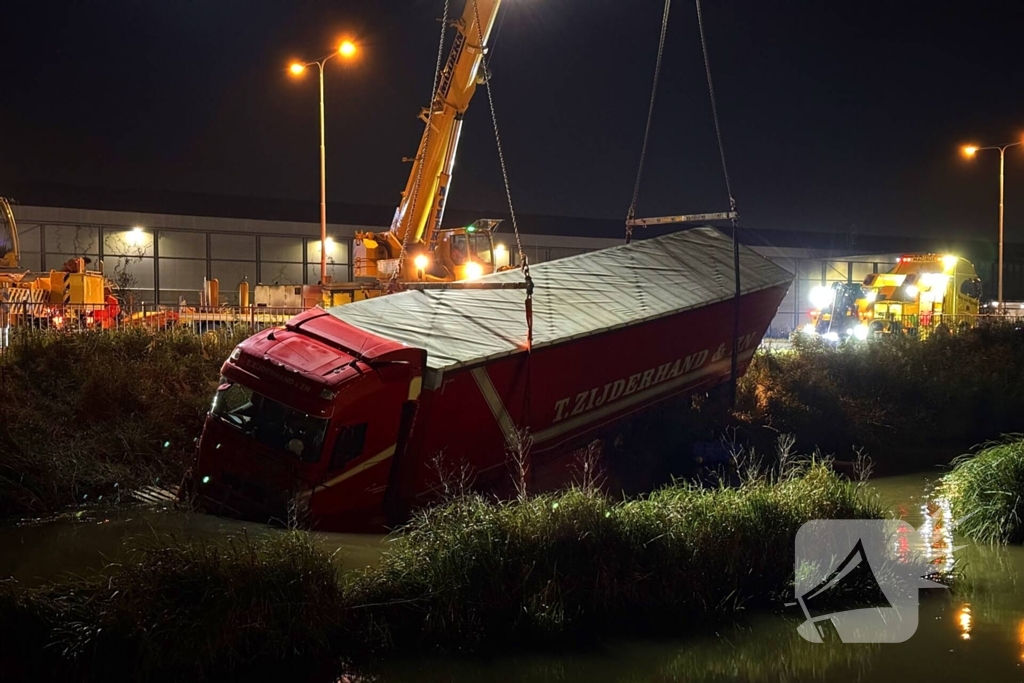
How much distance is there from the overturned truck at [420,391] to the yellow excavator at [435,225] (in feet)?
23.1

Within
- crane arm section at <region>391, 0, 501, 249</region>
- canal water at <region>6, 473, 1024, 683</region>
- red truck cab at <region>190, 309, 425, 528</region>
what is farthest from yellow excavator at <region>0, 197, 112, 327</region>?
canal water at <region>6, 473, 1024, 683</region>

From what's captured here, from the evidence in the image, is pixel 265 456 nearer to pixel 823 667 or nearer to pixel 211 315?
pixel 823 667

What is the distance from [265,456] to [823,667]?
6.15 metres

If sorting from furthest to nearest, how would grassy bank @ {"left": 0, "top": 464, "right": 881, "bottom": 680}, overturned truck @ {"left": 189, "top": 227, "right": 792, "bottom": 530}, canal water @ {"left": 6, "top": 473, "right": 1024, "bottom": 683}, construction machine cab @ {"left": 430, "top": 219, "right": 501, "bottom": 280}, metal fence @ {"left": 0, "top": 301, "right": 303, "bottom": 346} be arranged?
construction machine cab @ {"left": 430, "top": 219, "right": 501, "bottom": 280}
metal fence @ {"left": 0, "top": 301, "right": 303, "bottom": 346}
overturned truck @ {"left": 189, "top": 227, "right": 792, "bottom": 530}
canal water @ {"left": 6, "top": 473, "right": 1024, "bottom": 683}
grassy bank @ {"left": 0, "top": 464, "right": 881, "bottom": 680}

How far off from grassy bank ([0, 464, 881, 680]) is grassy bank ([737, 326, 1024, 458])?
8.87 meters

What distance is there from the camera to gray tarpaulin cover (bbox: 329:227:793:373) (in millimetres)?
11336

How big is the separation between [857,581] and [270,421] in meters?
6.22

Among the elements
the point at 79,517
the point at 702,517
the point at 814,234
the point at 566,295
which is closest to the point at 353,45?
the point at 566,295

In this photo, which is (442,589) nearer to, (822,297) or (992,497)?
(992,497)

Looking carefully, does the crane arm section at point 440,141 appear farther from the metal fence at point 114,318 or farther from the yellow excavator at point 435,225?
the metal fence at point 114,318

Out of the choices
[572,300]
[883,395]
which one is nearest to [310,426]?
[572,300]

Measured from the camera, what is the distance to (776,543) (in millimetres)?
8758

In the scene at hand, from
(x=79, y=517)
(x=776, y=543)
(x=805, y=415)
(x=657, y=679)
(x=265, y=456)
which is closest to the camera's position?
(x=657, y=679)

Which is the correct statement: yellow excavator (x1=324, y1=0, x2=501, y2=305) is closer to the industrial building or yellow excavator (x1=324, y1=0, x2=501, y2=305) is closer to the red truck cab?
the red truck cab
